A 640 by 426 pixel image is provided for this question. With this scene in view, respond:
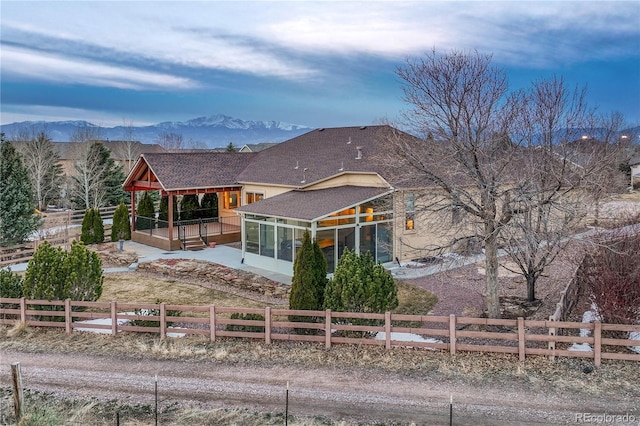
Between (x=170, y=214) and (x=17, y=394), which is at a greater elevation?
(x=170, y=214)

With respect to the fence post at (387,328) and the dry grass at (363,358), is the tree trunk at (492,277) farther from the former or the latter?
the fence post at (387,328)

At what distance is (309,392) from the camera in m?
8.59

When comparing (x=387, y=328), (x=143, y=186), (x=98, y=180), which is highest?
(x=98, y=180)

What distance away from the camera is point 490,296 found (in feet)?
41.3

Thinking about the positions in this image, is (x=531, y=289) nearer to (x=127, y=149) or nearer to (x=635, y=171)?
(x=635, y=171)

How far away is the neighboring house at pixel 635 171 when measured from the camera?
178ft

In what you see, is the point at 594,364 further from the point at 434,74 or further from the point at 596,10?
the point at 596,10

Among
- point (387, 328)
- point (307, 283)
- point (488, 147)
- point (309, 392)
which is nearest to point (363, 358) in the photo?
point (387, 328)

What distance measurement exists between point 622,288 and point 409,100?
6.72 metres

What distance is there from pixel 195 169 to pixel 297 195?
732 centimetres

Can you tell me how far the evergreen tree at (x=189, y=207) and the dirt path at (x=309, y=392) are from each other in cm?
1879

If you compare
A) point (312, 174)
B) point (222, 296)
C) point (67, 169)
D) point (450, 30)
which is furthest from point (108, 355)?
point (67, 169)

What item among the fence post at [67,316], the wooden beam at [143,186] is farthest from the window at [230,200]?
the fence post at [67,316]

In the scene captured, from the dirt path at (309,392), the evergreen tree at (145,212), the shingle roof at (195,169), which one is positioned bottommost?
the dirt path at (309,392)
